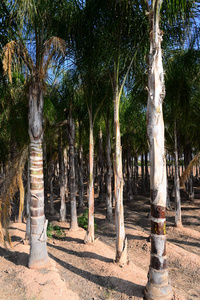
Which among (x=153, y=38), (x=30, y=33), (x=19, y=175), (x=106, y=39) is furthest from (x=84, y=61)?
(x=19, y=175)

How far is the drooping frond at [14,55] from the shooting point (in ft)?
15.9

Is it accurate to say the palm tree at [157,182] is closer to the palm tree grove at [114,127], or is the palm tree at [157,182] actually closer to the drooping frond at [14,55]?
the palm tree grove at [114,127]

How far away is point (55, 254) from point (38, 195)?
2.55m

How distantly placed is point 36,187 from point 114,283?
109 inches

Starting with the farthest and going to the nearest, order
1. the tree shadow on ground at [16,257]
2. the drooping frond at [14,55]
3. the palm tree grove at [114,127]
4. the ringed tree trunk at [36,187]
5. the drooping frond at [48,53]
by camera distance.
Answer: the tree shadow on ground at [16,257], the ringed tree trunk at [36,187], the drooping frond at [48,53], the drooping frond at [14,55], the palm tree grove at [114,127]

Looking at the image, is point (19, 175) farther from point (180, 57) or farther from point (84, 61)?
point (180, 57)

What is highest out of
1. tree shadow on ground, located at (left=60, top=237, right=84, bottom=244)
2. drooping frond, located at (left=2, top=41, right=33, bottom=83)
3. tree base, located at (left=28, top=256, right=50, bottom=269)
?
drooping frond, located at (left=2, top=41, right=33, bottom=83)

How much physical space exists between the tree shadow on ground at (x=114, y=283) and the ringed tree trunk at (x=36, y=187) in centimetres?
91

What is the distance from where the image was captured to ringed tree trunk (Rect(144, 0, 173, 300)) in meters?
4.05

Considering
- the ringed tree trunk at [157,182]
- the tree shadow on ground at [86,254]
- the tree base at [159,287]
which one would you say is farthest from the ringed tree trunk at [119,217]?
the tree base at [159,287]

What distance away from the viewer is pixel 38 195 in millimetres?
5711

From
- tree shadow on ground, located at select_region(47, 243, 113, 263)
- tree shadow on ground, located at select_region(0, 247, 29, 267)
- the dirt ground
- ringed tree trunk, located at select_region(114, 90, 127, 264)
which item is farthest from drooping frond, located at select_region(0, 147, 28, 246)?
ringed tree trunk, located at select_region(114, 90, 127, 264)

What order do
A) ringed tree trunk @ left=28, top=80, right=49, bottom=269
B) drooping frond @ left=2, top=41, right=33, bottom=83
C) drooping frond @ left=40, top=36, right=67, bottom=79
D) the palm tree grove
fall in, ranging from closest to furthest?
the palm tree grove, drooping frond @ left=2, top=41, right=33, bottom=83, drooping frond @ left=40, top=36, right=67, bottom=79, ringed tree trunk @ left=28, top=80, right=49, bottom=269

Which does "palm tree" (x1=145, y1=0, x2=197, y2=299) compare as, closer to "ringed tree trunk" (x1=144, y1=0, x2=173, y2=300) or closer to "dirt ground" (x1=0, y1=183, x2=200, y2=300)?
"ringed tree trunk" (x1=144, y1=0, x2=173, y2=300)
